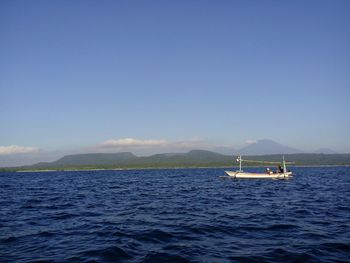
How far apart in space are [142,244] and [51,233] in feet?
22.2

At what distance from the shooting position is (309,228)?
22.1m

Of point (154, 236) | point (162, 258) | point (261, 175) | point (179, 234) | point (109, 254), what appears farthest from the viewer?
point (261, 175)

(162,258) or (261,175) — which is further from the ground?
(261,175)

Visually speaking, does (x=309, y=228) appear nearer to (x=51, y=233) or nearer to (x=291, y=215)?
(x=291, y=215)

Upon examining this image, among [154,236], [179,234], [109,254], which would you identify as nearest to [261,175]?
[179,234]

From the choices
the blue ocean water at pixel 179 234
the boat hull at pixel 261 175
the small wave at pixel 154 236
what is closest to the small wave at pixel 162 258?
the blue ocean water at pixel 179 234

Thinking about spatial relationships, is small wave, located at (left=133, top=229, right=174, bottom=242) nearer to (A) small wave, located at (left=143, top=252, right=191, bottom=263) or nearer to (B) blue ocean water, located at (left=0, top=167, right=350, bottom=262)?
(B) blue ocean water, located at (left=0, top=167, right=350, bottom=262)

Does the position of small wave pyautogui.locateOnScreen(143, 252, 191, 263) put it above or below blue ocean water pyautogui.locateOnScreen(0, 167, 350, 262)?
below

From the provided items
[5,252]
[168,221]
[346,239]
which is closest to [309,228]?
[346,239]

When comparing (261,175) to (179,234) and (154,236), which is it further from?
(154,236)

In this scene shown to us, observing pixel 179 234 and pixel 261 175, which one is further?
pixel 261 175

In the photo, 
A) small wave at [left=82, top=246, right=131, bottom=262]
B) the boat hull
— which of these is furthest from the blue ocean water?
the boat hull

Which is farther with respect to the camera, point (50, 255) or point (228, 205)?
point (228, 205)

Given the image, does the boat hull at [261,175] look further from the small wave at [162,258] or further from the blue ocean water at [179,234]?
the small wave at [162,258]
